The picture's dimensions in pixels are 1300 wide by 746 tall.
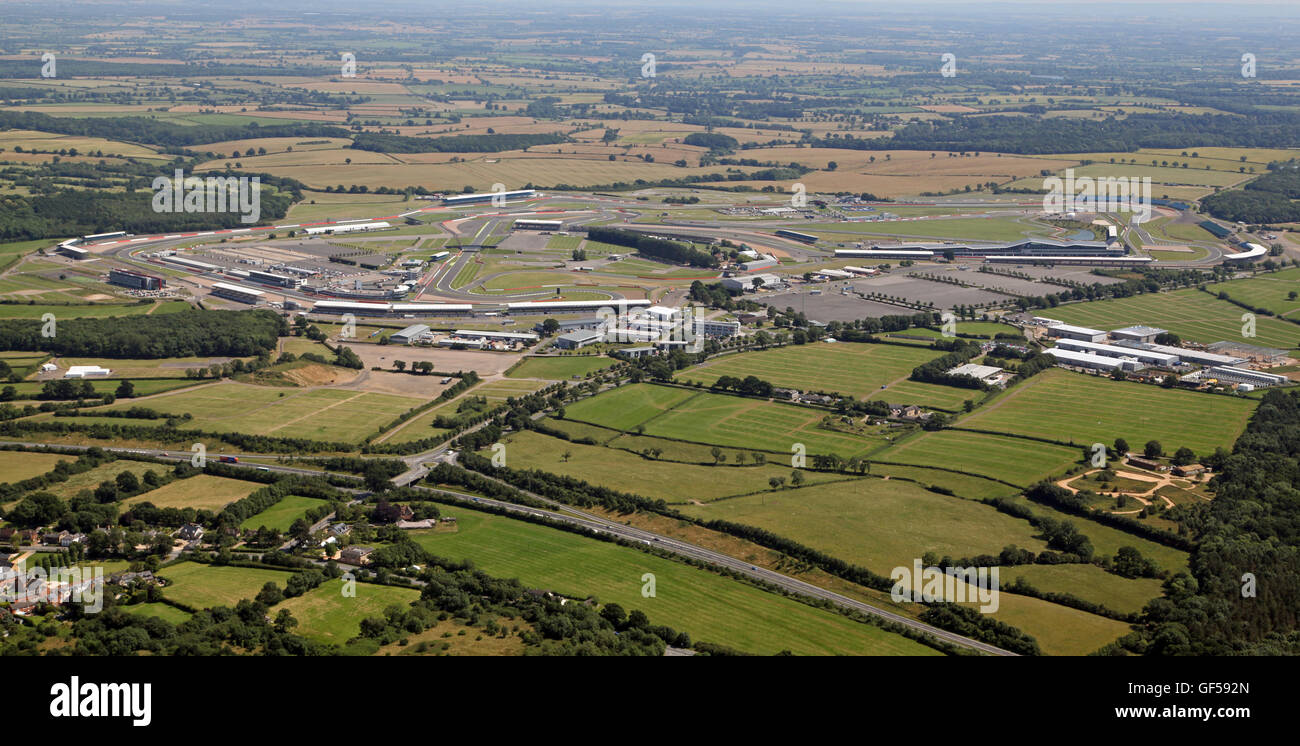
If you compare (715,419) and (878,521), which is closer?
(878,521)

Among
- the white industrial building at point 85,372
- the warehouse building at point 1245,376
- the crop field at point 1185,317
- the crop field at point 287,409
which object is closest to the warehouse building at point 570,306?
the crop field at point 287,409

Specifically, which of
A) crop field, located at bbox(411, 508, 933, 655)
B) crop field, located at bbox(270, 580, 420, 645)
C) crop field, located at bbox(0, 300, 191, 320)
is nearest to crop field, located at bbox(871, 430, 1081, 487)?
crop field, located at bbox(411, 508, 933, 655)

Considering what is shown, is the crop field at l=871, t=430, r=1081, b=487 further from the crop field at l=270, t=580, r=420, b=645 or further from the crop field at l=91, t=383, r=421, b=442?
the crop field at l=91, t=383, r=421, b=442

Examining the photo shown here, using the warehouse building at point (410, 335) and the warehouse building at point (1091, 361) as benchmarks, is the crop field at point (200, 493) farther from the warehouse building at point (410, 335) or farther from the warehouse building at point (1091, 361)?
the warehouse building at point (1091, 361)

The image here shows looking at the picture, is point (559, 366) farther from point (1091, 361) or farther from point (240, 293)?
point (1091, 361)

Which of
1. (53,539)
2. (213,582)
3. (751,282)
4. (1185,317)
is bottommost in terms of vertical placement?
(213,582)

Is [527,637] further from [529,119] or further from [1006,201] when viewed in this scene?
[529,119]

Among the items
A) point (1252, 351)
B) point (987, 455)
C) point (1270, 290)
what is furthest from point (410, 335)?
point (1270, 290)
